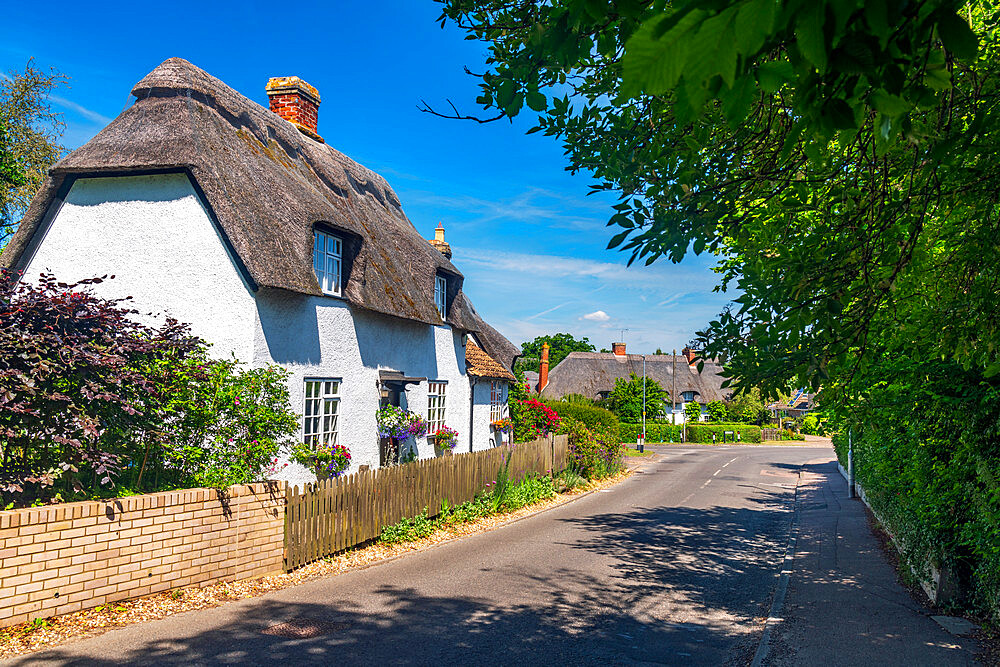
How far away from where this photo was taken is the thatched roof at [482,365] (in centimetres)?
2323

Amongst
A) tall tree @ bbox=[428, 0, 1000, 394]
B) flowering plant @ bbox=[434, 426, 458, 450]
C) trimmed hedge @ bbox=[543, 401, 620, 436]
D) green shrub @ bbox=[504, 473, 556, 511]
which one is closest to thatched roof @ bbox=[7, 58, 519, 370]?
flowering plant @ bbox=[434, 426, 458, 450]

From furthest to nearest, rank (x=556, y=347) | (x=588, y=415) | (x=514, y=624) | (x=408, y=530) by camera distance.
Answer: (x=556, y=347) < (x=588, y=415) < (x=408, y=530) < (x=514, y=624)

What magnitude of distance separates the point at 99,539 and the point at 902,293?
920 cm

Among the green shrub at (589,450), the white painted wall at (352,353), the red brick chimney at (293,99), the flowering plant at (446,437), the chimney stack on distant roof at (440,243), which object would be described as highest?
the red brick chimney at (293,99)

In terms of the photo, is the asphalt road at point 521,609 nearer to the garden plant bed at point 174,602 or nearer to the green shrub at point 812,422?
the garden plant bed at point 174,602

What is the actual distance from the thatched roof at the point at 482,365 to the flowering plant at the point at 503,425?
158 centimetres

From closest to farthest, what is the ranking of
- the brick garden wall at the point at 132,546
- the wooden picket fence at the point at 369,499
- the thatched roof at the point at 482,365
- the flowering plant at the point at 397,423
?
the brick garden wall at the point at 132,546
the wooden picket fence at the point at 369,499
the flowering plant at the point at 397,423
the thatched roof at the point at 482,365

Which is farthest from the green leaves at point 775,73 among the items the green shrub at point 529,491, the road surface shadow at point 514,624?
the green shrub at point 529,491

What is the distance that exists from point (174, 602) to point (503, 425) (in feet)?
57.6

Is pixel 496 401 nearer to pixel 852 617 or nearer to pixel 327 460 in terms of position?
pixel 327 460

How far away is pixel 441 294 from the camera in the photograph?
68.9ft

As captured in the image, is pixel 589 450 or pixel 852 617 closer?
pixel 852 617

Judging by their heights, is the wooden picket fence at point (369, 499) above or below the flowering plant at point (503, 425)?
below

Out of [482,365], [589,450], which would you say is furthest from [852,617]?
[482,365]
